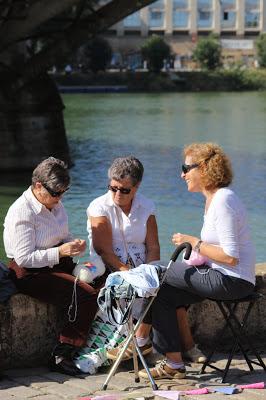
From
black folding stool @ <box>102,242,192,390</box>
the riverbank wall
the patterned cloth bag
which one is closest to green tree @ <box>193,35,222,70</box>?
the riverbank wall

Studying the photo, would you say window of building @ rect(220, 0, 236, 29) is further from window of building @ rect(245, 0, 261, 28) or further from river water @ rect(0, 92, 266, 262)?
river water @ rect(0, 92, 266, 262)

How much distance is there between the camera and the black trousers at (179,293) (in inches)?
238

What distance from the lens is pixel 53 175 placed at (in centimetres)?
627

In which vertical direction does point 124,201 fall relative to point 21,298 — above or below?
above

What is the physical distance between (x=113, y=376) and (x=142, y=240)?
94 cm

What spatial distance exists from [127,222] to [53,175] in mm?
609

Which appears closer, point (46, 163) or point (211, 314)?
point (46, 163)

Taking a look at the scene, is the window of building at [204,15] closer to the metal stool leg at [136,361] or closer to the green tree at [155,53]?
the green tree at [155,53]

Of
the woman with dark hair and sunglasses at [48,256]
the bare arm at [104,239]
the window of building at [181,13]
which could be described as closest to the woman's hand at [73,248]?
the woman with dark hair and sunglasses at [48,256]

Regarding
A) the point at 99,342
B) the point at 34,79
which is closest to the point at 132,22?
the point at 34,79

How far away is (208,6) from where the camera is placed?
12006 cm

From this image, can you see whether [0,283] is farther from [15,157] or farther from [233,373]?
[15,157]

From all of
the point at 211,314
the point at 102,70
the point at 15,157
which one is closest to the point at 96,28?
the point at 15,157

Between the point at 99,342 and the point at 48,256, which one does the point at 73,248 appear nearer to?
the point at 48,256
